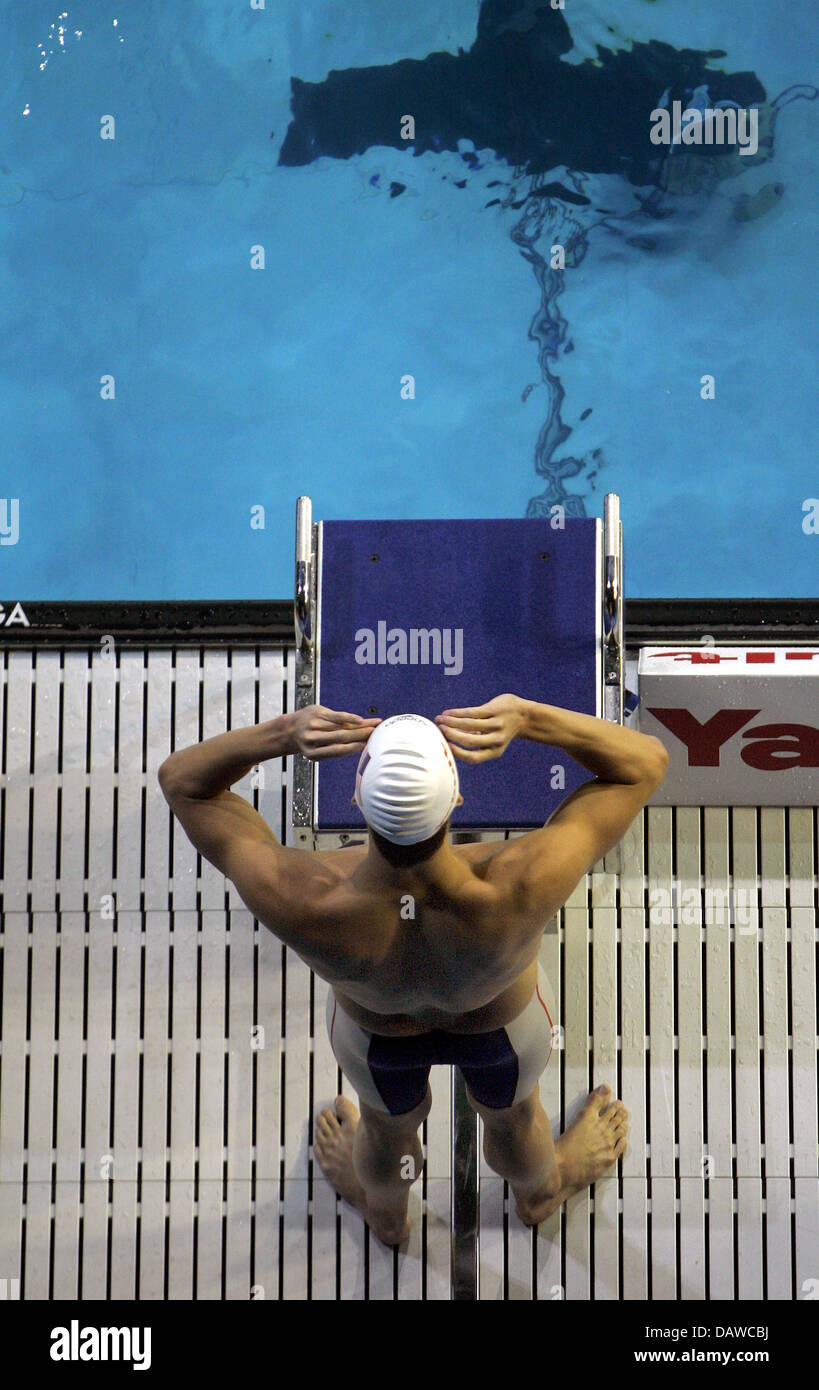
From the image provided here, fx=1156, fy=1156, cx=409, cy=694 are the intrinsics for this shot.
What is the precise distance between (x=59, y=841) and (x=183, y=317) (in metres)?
5.22

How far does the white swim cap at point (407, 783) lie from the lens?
1.91 m

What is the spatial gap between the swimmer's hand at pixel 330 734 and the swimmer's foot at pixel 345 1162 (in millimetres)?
1824

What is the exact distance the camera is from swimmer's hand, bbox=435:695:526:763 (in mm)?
2031

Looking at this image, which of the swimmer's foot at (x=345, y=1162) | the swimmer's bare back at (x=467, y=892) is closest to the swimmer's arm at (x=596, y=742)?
the swimmer's bare back at (x=467, y=892)

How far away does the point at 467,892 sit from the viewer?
206cm

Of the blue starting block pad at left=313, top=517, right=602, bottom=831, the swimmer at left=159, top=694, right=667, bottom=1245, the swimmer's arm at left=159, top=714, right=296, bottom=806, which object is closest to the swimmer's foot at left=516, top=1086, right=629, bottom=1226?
the swimmer at left=159, top=694, right=667, bottom=1245

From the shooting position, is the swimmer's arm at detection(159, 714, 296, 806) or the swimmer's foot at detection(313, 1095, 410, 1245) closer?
the swimmer's arm at detection(159, 714, 296, 806)

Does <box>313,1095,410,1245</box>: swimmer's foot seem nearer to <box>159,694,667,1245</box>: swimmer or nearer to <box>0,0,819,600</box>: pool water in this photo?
<box>159,694,667,1245</box>: swimmer

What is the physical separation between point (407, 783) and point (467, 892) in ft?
0.93

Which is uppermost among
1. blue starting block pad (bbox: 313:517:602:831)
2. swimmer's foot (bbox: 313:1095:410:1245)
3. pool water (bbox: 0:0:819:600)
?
pool water (bbox: 0:0:819:600)

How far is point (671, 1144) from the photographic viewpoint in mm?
3557

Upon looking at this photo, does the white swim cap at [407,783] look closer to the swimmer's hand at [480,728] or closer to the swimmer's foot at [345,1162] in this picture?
the swimmer's hand at [480,728]

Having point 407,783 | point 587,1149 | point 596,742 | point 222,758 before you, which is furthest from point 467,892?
point 587,1149

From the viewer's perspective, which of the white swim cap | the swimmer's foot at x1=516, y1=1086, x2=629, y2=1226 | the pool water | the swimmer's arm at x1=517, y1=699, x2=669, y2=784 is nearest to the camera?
the white swim cap
